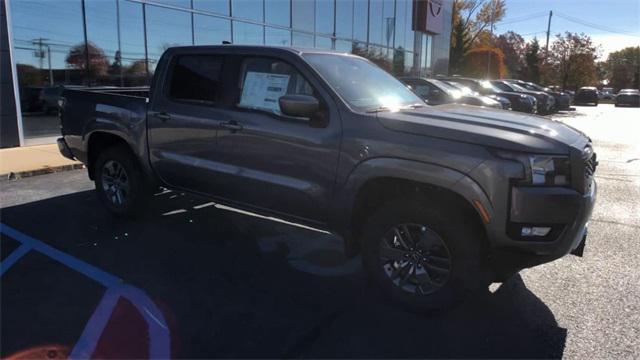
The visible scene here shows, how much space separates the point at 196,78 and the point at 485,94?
52.5 feet

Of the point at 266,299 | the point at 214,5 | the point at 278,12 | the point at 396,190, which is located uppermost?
the point at 278,12

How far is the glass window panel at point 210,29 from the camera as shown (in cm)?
1420

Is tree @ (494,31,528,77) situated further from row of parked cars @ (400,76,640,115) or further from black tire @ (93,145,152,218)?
black tire @ (93,145,152,218)

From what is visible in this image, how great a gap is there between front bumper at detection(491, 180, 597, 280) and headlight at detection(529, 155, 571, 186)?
0.06 meters

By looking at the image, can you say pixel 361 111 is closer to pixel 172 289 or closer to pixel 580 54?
pixel 172 289

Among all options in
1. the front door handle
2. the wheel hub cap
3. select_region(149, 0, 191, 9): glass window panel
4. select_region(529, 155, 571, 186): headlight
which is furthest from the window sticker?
select_region(149, 0, 191, 9): glass window panel

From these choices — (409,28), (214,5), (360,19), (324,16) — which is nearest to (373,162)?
(214,5)

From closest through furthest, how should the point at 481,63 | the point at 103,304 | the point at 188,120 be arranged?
the point at 103,304 < the point at 188,120 < the point at 481,63

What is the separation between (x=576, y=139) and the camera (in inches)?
145

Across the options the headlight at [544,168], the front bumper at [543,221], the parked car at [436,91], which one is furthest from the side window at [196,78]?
the parked car at [436,91]

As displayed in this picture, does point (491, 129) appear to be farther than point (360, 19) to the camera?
No

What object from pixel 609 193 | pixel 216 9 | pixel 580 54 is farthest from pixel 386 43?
pixel 580 54

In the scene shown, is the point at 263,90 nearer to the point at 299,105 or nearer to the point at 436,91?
the point at 299,105

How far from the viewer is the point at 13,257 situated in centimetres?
468
